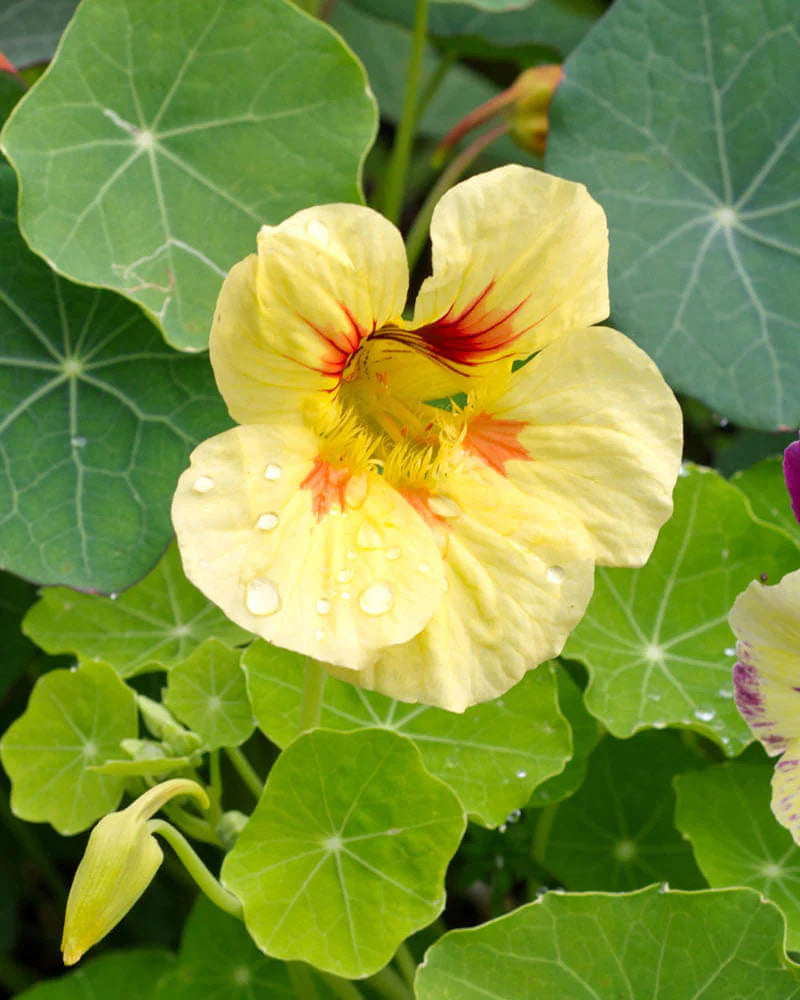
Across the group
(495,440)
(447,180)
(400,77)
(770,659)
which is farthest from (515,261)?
(400,77)

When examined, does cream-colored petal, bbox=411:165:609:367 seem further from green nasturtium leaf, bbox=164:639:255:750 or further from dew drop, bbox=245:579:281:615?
green nasturtium leaf, bbox=164:639:255:750

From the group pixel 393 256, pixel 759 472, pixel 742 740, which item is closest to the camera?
pixel 393 256

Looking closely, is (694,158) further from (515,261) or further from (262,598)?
(262,598)

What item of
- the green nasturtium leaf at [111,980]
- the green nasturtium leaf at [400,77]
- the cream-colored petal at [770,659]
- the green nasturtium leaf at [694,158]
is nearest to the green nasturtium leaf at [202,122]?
the green nasturtium leaf at [694,158]

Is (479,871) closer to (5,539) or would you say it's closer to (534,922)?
(534,922)

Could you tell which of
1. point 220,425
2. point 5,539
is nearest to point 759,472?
point 220,425

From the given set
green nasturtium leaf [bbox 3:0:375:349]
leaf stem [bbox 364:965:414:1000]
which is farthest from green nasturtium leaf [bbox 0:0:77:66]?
leaf stem [bbox 364:965:414:1000]
